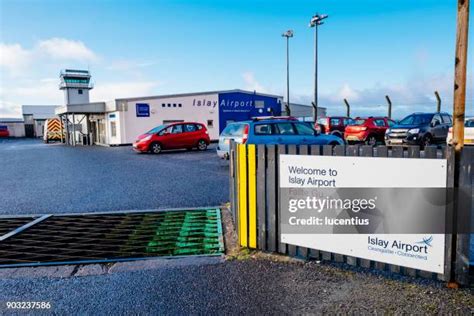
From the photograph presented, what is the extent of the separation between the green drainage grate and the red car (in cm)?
1285

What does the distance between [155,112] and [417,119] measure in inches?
749

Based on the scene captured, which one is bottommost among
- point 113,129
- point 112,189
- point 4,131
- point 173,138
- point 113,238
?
point 113,238

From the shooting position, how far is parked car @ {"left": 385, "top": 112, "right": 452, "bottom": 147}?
15.7 meters

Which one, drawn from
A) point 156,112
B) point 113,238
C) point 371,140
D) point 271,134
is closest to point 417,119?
point 371,140

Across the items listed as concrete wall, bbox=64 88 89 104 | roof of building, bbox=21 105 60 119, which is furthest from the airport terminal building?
roof of building, bbox=21 105 60 119

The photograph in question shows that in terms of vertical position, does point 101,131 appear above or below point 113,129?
below

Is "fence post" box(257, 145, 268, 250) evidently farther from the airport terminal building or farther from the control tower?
the control tower

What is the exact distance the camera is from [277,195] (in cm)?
427

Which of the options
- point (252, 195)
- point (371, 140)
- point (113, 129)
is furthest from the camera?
point (113, 129)

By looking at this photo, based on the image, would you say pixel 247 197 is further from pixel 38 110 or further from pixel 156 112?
pixel 38 110

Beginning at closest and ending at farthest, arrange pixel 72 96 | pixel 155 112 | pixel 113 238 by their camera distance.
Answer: pixel 113 238 → pixel 155 112 → pixel 72 96

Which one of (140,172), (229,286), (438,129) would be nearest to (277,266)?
(229,286)

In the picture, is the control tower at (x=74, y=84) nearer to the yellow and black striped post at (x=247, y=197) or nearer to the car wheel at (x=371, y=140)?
the car wheel at (x=371, y=140)

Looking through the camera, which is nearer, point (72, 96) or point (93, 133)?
point (93, 133)
